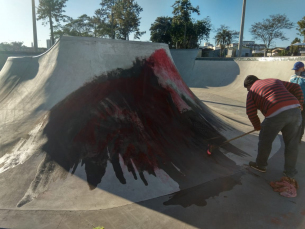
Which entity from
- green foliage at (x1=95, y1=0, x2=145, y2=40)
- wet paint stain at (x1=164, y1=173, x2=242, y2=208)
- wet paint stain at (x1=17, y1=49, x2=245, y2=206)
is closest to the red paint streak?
wet paint stain at (x1=17, y1=49, x2=245, y2=206)

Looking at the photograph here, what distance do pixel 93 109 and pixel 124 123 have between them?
2.04 feet

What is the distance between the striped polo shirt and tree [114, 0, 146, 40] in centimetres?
3446

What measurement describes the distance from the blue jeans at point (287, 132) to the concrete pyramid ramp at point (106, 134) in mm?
711

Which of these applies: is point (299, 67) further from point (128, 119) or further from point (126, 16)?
point (126, 16)

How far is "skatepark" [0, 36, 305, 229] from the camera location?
100 inches

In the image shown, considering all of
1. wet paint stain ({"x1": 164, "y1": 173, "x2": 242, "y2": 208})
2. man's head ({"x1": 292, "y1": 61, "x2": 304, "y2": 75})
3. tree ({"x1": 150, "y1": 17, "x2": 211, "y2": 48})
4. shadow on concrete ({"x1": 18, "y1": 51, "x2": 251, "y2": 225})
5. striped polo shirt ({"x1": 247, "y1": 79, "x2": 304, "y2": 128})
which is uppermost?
tree ({"x1": 150, "y1": 17, "x2": 211, "y2": 48})

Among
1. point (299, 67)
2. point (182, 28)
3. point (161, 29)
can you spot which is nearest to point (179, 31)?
point (182, 28)

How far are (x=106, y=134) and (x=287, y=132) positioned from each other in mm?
2769

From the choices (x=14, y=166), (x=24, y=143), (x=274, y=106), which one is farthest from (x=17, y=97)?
(x=274, y=106)

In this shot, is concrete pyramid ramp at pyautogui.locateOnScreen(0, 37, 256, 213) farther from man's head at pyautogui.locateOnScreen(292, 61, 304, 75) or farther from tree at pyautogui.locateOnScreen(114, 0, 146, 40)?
tree at pyautogui.locateOnScreen(114, 0, 146, 40)

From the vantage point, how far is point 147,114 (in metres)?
4.16

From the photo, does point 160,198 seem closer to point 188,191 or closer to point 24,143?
point 188,191

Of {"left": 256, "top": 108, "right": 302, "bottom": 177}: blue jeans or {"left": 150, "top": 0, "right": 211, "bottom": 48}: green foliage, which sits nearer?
{"left": 256, "top": 108, "right": 302, "bottom": 177}: blue jeans

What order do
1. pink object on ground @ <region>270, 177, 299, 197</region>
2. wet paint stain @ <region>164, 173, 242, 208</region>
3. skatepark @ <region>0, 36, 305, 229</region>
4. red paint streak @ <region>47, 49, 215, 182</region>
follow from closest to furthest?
skatepark @ <region>0, 36, 305, 229</region> < wet paint stain @ <region>164, 173, 242, 208</region> < pink object on ground @ <region>270, 177, 299, 197</region> < red paint streak @ <region>47, 49, 215, 182</region>
